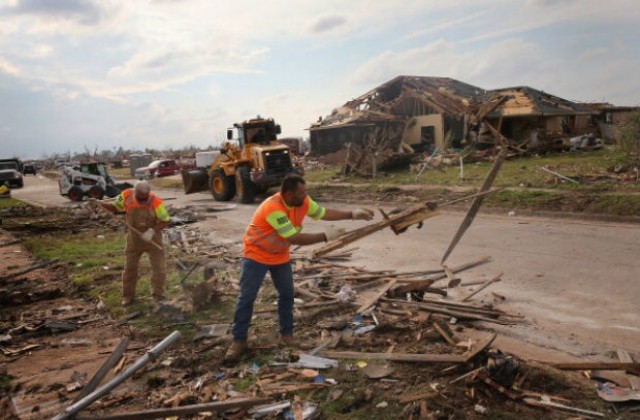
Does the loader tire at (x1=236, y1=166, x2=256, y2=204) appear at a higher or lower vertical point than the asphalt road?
higher

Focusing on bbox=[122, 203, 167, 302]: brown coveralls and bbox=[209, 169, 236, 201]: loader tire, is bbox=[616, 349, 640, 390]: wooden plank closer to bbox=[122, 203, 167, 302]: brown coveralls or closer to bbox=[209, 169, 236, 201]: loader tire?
bbox=[122, 203, 167, 302]: brown coveralls

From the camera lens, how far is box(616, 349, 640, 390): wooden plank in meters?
4.31

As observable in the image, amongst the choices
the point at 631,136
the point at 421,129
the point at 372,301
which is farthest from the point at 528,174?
the point at 421,129

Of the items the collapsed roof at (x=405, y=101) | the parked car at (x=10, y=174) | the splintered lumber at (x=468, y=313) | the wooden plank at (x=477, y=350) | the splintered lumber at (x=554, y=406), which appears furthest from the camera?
the parked car at (x=10, y=174)

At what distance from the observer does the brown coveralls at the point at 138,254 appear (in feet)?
25.5

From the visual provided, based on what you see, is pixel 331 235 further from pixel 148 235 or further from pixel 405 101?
pixel 405 101

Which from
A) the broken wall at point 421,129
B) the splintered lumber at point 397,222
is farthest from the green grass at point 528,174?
the splintered lumber at point 397,222

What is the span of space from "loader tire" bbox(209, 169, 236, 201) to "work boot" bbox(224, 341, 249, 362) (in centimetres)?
1646

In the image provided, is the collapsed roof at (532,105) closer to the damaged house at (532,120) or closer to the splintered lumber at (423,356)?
the damaged house at (532,120)

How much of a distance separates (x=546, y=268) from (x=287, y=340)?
484cm

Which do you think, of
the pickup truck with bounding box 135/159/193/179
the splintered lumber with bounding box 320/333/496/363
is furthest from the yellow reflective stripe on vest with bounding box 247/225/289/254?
the pickup truck with bounding box 135/159/193/179

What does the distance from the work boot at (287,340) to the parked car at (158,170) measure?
38493mm

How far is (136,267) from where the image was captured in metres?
7.84

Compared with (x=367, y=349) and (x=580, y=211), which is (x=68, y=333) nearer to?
(x=367, y=349)
